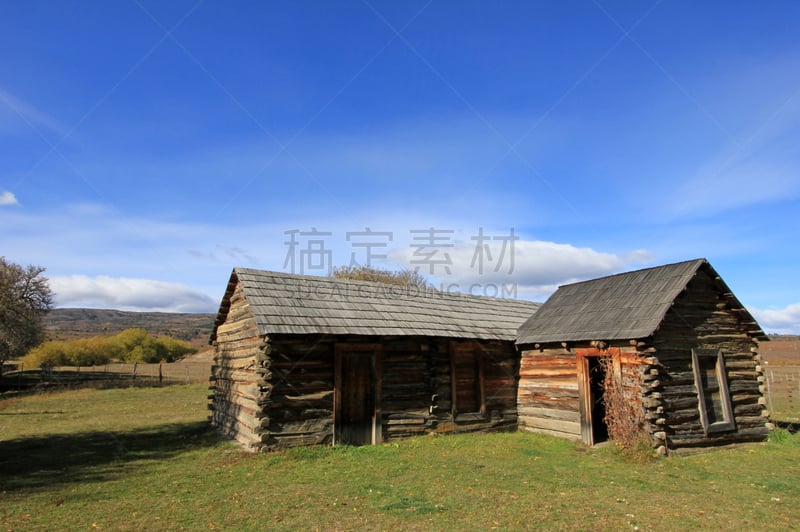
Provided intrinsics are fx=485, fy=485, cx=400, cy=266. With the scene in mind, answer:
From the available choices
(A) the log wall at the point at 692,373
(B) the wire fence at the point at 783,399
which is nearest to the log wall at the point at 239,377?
(A) the log wall at the point at 692,373

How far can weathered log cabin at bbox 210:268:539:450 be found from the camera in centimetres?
1238

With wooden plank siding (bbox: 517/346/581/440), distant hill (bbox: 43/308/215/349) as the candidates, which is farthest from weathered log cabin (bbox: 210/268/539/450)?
distant hill (bbox: 43/308/215/349)

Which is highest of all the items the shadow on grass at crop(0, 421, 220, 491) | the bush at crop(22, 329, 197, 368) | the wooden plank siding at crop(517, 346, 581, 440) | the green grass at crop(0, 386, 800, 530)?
Answer: the bush at crop(22, 329, 197, 368)

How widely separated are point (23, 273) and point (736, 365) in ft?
143

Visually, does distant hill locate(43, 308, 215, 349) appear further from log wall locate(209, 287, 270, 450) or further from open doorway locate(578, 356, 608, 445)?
open doorway locate(578, 356, 608, 445)

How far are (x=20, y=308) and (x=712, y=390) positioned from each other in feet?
137

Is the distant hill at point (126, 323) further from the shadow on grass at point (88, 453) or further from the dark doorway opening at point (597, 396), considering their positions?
the dark doorway opening at point (597, 396)

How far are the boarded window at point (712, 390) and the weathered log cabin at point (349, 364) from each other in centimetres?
545

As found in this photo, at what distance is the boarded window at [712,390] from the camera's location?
1280 centimetres

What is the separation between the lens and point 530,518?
732 cm

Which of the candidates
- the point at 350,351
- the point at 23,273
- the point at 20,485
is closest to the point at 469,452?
the point at 350,351

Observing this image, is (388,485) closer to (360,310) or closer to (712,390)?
(360,310)

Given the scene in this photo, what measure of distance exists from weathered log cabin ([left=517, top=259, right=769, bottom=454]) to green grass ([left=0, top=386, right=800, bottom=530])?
0.78m

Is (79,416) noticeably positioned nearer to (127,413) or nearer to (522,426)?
(127,413)
